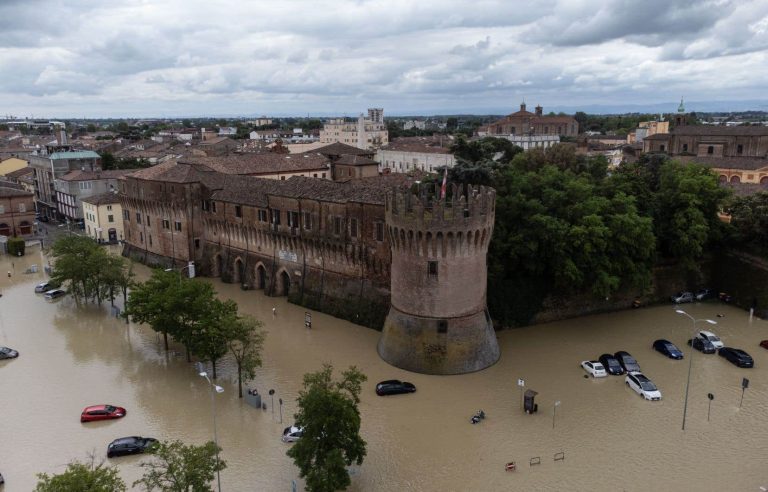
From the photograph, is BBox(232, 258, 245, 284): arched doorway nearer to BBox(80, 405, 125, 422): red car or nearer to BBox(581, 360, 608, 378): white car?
BBox(80, 405, 125, 422): red car

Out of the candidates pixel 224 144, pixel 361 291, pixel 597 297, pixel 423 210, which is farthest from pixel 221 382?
pixel 224 144

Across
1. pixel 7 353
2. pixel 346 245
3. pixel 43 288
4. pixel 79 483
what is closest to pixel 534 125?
pixel 346 245

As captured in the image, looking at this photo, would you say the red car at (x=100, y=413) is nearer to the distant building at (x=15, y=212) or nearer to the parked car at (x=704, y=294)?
the parked car at (x=704, y=294)

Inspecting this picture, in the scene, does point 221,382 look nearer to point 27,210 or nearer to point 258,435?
point 258,435

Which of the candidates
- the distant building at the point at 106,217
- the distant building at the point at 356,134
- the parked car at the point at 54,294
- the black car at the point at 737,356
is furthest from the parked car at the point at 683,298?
the distant building at the point at 356,134

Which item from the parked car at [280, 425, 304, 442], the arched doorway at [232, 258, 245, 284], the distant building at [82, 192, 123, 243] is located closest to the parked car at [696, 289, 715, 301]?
the parked car at [280, 425, 304, 442]

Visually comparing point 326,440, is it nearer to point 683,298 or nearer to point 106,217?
point 683,298
